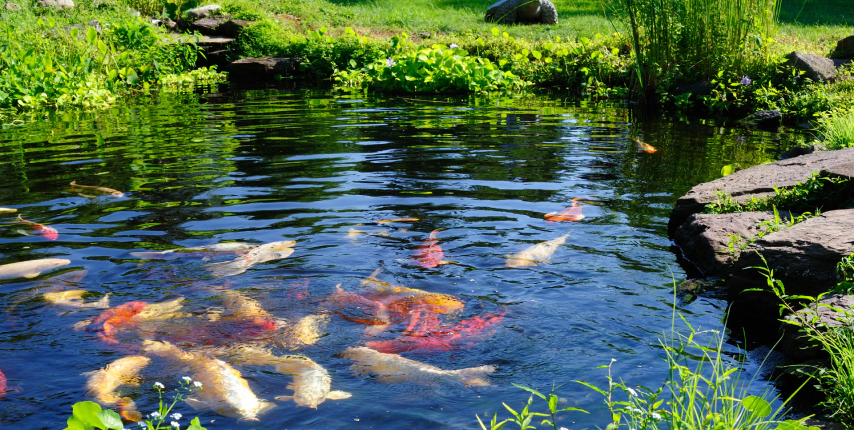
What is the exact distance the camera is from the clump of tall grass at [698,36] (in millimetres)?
11719

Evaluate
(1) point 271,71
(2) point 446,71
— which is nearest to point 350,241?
(2) point 446,71

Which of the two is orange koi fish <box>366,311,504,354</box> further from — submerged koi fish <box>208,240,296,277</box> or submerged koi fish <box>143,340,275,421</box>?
submerged koi fish <box>208,240,296,277</box>

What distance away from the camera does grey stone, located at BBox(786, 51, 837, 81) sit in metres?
11.7

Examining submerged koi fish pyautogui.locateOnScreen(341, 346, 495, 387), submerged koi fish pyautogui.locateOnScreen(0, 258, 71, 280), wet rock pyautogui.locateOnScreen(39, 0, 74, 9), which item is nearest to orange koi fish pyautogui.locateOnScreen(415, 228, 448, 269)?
submerged koi fish pyautogui.locateOnScreen(341, 346, 495, 387)

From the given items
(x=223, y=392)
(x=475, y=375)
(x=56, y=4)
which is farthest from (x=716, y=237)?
(x=56, y=4)

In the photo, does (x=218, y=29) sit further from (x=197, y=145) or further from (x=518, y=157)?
(x=518, y=157)

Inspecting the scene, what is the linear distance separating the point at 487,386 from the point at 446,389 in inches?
8.0

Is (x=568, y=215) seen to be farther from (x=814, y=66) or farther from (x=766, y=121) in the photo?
(x=814, y=66)

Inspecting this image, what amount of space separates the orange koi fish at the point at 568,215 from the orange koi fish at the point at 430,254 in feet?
3.80

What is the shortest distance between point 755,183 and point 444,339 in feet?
12.0

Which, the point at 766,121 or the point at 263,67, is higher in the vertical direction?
the point at 263,67

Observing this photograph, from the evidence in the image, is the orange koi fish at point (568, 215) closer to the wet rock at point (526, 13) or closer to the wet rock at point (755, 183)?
the wet rock at point (755, 183)

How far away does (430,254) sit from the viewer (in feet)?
17.9

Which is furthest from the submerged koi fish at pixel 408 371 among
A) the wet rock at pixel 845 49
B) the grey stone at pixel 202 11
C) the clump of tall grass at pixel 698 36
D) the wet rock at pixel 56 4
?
the wet rock at pixel 56 4
